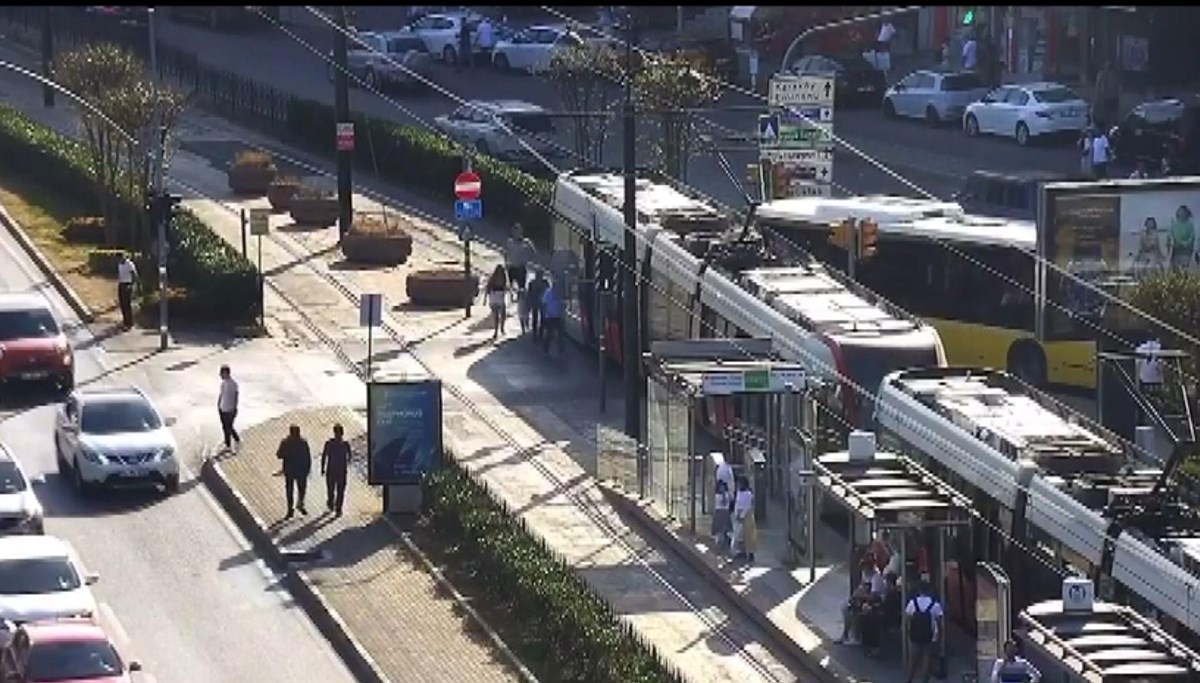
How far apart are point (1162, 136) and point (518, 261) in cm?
1758

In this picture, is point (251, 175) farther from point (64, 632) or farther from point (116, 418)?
point (64, 632)

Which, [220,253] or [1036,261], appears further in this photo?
[220,253]

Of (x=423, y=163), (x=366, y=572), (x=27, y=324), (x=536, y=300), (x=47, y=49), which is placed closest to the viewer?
(x=366, y=572)

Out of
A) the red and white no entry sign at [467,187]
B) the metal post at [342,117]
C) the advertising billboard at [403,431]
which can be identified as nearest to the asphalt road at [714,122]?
the red and white no entry sign at [467,187]

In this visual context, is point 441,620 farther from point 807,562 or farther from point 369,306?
point 369,306

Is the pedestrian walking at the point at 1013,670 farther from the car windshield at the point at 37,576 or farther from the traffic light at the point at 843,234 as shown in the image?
the traffic light at the point at 843,234

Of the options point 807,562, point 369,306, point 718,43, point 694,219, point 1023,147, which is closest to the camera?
point 807,562

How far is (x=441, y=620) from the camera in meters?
31.3

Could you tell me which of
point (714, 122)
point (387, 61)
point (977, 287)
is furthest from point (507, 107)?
point (977, 287)

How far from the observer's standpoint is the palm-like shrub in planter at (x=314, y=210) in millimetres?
56375

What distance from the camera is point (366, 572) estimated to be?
1324 inches

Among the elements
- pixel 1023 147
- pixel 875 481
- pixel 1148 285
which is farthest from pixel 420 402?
pixel 1023 147

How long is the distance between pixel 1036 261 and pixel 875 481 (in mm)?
10651

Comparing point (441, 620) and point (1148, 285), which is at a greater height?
point (1148, 285)
